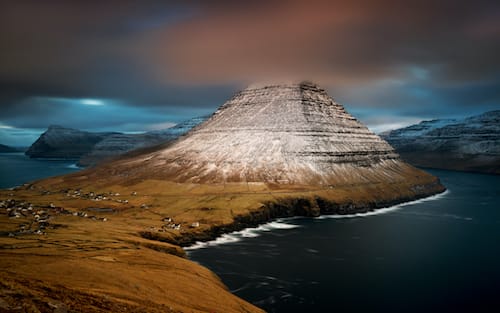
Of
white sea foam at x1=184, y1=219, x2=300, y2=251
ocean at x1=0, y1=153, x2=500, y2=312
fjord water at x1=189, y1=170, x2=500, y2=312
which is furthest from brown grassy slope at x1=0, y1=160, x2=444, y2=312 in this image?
fjord water at x1=189, y1=170, x2=500, y2=312

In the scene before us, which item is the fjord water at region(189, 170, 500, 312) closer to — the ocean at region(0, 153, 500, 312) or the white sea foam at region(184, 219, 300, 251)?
the ocean at region(0, 153, 500, 312)

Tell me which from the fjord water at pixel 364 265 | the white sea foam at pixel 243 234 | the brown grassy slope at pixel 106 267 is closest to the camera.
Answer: the brown grassy slope at pixel 106 267

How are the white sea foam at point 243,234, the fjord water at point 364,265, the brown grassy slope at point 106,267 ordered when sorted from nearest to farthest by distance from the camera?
the brown grassy slope at point 106,267 → the fjord water at point 364,265 → the white sea foam at point 243,234

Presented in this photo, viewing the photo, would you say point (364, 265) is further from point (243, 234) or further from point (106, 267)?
point (106, 267)

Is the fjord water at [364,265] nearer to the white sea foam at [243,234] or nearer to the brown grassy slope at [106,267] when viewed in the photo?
the white sea foam at [243,234]

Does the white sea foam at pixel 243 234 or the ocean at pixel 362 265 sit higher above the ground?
the white sea foam at pixel 243 234

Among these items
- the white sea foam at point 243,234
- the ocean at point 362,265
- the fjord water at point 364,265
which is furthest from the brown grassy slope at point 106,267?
the fjord water at point 364,265

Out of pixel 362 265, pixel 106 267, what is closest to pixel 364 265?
pixel 362 265
